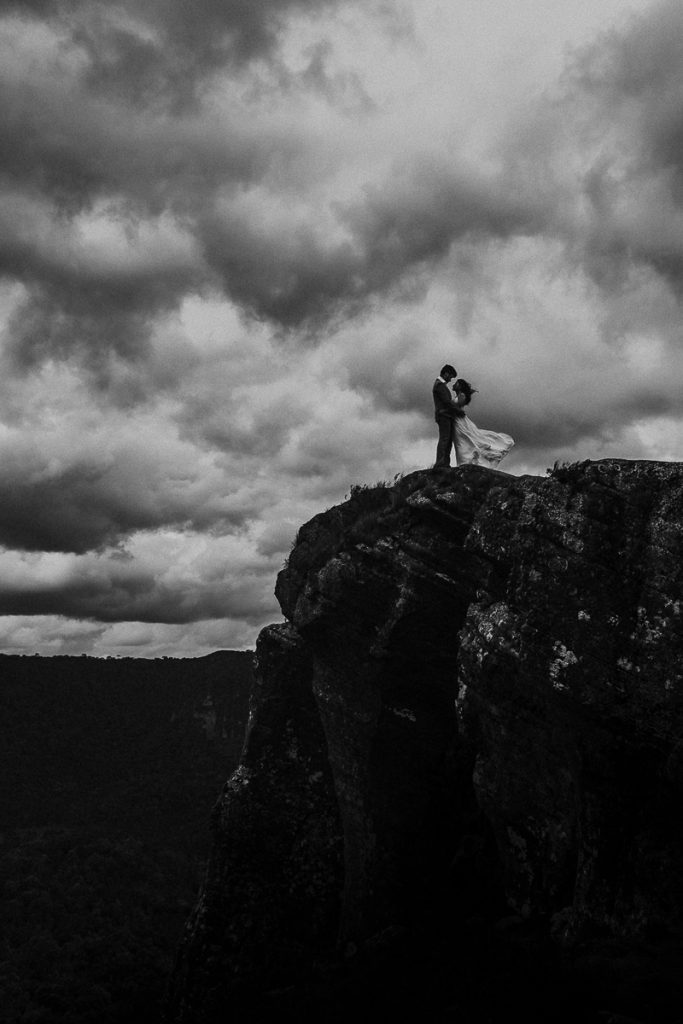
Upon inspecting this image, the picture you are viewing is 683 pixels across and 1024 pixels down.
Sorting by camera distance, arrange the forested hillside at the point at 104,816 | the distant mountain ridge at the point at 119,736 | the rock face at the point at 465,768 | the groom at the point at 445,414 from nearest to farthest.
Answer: the rock face at the point at 465,768, the groom at the point at 445,414, the forested hillside at the point at 104,816, the distant mountain ridge at the point at 119,736

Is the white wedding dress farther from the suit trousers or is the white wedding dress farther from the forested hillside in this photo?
the forested hillside

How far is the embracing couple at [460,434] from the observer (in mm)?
26656

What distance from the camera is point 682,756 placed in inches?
615

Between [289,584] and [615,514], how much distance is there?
18195mm

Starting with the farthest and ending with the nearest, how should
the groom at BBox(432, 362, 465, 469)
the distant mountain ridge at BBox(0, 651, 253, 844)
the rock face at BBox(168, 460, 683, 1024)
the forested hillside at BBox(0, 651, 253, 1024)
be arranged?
the distant mountain ridge at BBox(0, 651, 253, 844) → the forested hillside at BBox(0, 651, 253, 1024) → the groom at BBox(432, 362, 465, 469) → the rock face at BBox(168, 460, 683, 1024)

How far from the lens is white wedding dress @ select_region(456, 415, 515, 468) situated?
26906 mm

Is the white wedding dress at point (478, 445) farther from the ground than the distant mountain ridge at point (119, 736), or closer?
farther from the ground

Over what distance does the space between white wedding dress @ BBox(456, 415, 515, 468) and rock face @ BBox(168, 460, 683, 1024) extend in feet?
4.15

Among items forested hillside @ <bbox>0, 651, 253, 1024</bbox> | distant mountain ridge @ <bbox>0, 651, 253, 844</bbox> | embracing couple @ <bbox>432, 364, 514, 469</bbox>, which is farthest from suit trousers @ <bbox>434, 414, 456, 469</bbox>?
distant mountain ridge @ <bbox>0, 651, 253, 844</bbox>

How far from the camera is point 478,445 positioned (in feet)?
89.1

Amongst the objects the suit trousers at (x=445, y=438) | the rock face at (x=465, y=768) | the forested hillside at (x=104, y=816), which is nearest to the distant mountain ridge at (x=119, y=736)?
the forested hillside at (x=104, y=816)

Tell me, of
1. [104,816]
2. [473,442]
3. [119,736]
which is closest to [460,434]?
[473,442]

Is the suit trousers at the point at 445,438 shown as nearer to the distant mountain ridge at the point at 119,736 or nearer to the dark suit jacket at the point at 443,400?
the dark suit jacket at the point at 443,400

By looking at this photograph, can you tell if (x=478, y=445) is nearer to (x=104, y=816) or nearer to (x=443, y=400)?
(x=443, y=400)
